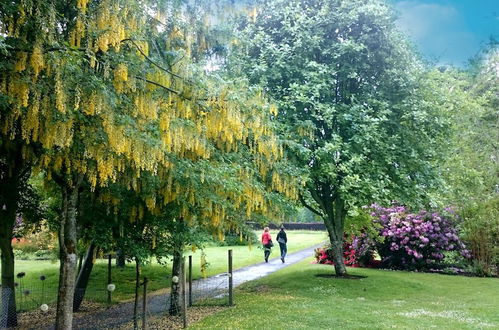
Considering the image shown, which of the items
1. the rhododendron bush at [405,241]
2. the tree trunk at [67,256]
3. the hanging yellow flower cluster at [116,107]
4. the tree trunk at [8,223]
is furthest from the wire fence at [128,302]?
the rhododendron bush at [405,241]

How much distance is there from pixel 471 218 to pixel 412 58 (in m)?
7.02

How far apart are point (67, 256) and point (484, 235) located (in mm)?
14594

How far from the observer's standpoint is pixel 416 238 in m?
Result: 16.7

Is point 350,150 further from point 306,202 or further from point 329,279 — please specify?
point 329,279

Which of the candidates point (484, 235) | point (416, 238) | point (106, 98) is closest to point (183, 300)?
point (106, 98)

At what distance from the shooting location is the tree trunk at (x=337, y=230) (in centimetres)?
1362

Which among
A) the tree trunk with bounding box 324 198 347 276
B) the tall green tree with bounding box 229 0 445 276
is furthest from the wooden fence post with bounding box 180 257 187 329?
the tree trunk with bounding box 324 198 347 276

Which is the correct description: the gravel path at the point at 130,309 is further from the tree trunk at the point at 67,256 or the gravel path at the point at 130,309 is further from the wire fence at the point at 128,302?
the tree trunk at the point at 67,256

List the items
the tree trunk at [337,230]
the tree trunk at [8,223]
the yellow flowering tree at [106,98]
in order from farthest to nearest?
1. the tree trunk at [337,230]
2. the tree trunk at [8,223]
3. the yellow flowering tree at [106,98]

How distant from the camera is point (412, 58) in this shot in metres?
12.5

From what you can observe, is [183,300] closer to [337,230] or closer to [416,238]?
[337,230]

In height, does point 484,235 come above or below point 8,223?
below

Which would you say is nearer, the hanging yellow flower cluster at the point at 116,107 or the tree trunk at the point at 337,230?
the hanging yellow flower cluster at the point at 116,107

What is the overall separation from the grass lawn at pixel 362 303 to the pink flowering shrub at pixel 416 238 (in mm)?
1385
